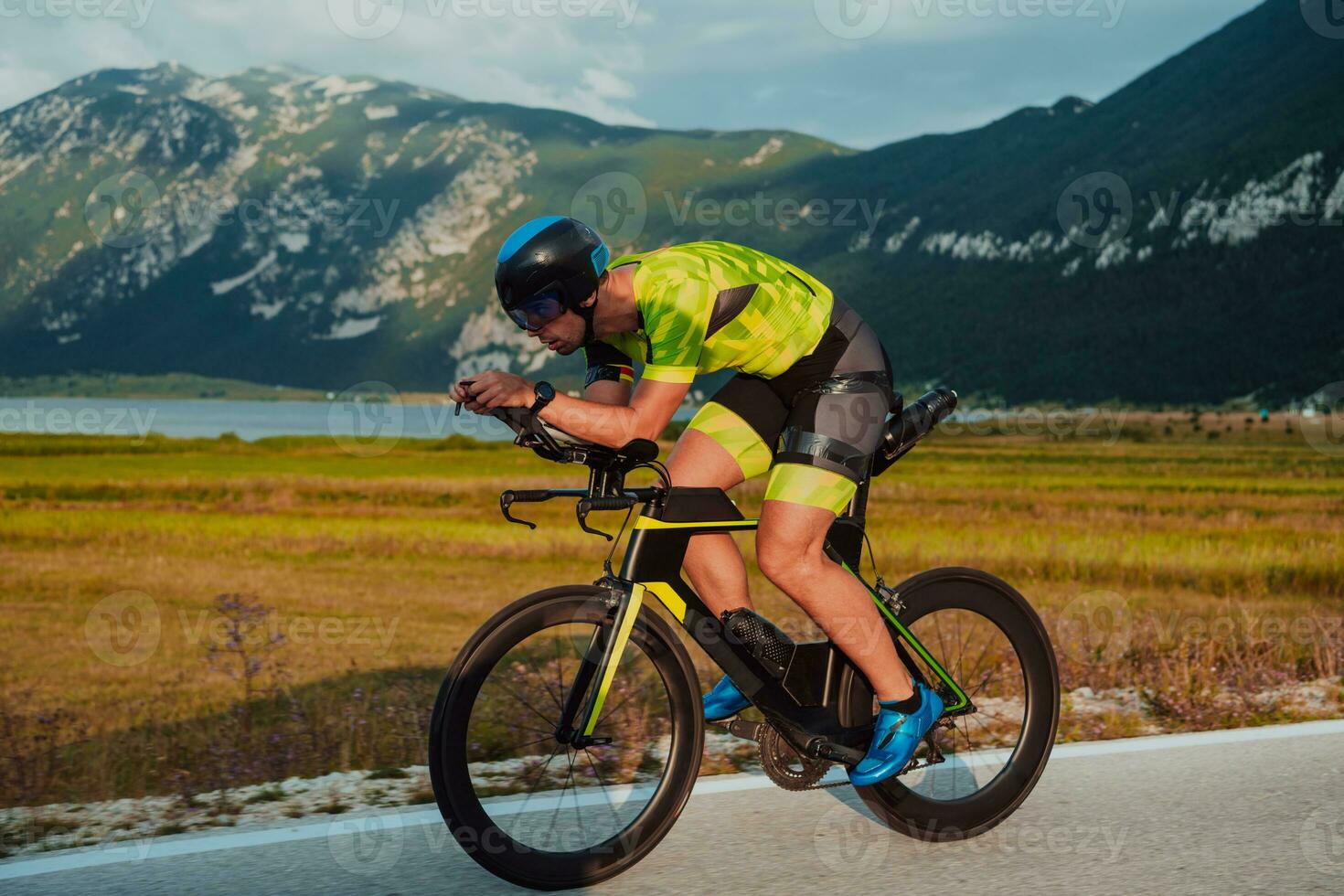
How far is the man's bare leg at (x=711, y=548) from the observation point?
422 centimetres

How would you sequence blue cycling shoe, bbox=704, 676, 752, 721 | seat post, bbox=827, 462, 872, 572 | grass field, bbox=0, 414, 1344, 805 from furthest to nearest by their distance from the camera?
grass field, bbox=0, 414, 1344, 805 < seat post, bbox=827, 462, 872, 572 < blue cycling shoe, bbox=704, 676, 752, 721

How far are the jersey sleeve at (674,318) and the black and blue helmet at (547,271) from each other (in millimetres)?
179

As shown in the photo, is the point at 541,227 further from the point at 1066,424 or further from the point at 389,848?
the point at 1066,424

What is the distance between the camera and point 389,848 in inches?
162

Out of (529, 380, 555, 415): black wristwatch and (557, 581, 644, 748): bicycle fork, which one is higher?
(529, 380, 555, 415): black wristwatch

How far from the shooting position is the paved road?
149 inches

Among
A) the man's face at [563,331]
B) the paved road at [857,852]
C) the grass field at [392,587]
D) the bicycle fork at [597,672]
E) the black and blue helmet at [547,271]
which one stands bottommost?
the grass field at [392,587]

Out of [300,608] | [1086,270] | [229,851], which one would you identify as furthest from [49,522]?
[1086,270]

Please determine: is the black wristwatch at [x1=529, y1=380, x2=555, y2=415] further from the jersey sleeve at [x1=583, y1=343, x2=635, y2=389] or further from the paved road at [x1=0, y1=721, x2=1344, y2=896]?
the paved road at [x1=0, y1=721, x2=1344, y2=896]

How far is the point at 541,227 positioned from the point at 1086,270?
20654cm

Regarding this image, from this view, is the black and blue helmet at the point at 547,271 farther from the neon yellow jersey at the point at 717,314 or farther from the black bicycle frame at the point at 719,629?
the black bicycle frame at the point at 719,629

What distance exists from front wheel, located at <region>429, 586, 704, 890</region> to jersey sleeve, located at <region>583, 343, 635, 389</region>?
0.82 meters

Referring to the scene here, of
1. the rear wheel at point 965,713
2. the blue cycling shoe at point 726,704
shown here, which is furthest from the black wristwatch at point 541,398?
the rear wheel at point 965,713

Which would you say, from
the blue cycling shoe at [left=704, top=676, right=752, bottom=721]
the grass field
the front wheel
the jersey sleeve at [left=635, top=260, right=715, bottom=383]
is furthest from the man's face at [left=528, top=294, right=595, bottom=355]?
the grass field
